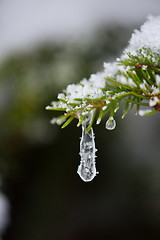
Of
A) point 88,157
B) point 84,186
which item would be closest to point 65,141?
point 84,186

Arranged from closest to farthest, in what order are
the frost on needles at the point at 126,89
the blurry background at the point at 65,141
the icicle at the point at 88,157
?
the frost on needles at the point at 126,89
the icicle at the point at 88,157
the blurry background at the point at 65,141

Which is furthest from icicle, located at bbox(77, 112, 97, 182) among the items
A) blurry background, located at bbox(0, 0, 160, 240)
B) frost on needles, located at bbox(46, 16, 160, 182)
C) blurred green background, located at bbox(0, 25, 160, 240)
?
blurred green background, located at bbox(0, 25, 160, 240)

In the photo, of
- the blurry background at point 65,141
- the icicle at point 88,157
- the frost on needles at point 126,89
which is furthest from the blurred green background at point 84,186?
the frost on needles at point 126,89

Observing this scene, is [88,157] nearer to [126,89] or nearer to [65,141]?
[126,89]

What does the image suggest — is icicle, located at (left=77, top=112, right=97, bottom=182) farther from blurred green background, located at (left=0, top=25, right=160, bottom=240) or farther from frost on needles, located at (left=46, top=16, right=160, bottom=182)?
blurred green background, located at (left=0, top=25, right=160, bottom=240)

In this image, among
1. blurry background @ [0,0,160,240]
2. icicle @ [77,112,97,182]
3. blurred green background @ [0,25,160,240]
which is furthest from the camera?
blurred green background @ [0,25,160,240]

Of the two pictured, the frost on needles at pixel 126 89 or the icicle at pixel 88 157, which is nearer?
the frost on needles at pixel 126 89

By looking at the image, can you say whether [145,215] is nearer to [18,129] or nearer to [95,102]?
[18,129]

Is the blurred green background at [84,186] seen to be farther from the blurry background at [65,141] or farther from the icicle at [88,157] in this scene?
the icicle at [88,157]

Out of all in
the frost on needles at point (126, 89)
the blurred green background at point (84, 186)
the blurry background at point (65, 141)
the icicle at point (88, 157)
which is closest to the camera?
the frost on needles at point (126, 89)
